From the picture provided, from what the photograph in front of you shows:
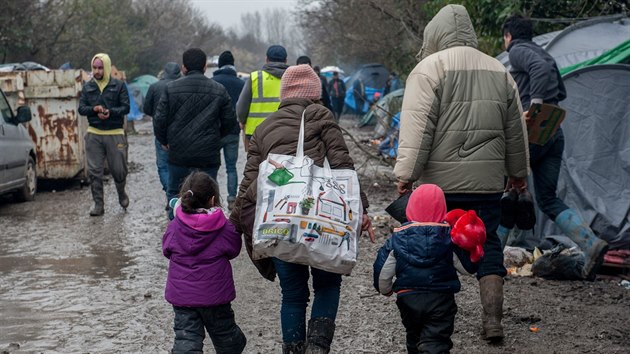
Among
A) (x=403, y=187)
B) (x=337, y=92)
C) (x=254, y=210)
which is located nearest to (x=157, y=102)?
(x=403, y=187)

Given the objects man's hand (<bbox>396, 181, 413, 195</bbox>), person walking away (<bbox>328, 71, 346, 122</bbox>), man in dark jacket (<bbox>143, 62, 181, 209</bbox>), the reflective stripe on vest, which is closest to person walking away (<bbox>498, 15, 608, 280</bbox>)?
man's hand (<bbox>396, 181, 413, 195</bbox>)

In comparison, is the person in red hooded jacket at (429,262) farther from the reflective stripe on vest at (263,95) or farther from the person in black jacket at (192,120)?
the reflective stripe on vest at (263,95)

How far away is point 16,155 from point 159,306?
631 cm

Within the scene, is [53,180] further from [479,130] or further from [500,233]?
[479,130]

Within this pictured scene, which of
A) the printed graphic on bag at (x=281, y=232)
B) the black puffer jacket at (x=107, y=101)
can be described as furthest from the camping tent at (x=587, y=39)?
the printed graphic on bag at (x=281, y=232)

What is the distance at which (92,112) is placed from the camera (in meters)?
11.5

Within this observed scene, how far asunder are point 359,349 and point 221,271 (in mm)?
1342

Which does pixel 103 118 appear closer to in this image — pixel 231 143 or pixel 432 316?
pixel 231 143

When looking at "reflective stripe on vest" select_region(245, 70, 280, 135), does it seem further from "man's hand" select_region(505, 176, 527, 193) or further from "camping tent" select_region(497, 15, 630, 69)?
"man's hand" select_region(505, 176, 527, 193)

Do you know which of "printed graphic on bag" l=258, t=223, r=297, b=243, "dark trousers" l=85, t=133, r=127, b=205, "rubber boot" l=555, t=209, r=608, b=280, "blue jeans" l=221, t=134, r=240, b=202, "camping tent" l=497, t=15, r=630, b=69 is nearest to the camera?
"printed graphic on bag" l=258, t=223, r=297, b=243

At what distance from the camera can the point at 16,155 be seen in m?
12.8

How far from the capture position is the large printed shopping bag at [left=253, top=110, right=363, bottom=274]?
194 inches

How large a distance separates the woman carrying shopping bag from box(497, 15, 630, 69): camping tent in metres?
5.78

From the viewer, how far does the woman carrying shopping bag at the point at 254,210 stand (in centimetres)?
523
